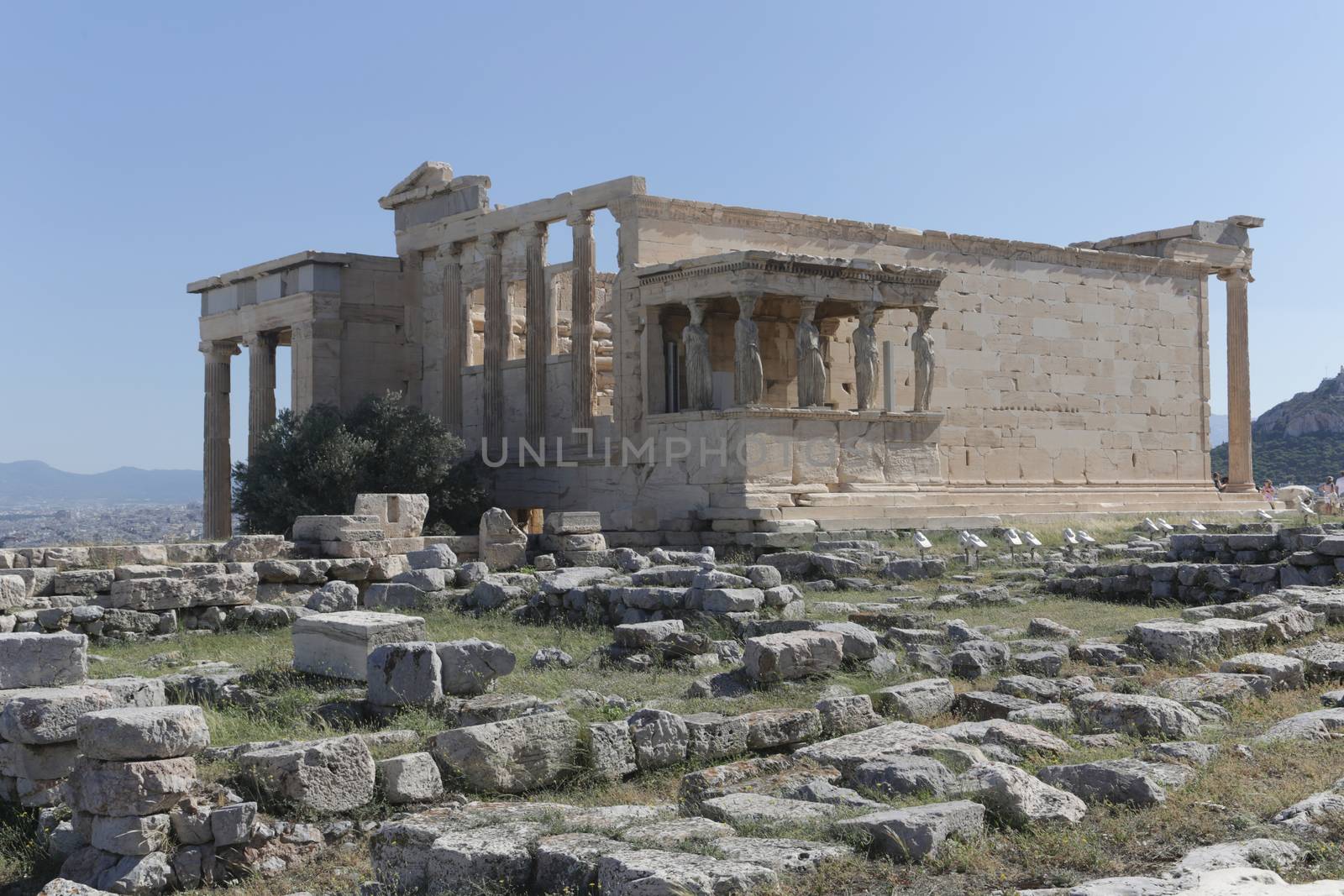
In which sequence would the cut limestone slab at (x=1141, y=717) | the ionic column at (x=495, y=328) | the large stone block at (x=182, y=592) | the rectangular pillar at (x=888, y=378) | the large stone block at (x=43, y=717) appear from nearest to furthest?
the large stone block at (x=43, y=717)
the cut limestone slab at (x=1141, y=717)
the large stone block at (x=182, y=592)
the rectangular pillar at (x=888, y=378)
the ionic column at (x=495, y=328)

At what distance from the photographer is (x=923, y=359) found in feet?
74.4

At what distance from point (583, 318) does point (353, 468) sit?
4.18 m

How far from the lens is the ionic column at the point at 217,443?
2695cm

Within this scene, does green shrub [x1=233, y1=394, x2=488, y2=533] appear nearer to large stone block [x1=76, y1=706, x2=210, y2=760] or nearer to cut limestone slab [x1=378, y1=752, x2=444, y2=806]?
cut limestone slab [x1=378, y1=752, x2=444, y2=806]

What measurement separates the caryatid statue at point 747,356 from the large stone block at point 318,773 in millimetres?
13961

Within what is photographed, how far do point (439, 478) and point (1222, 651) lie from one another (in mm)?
13873

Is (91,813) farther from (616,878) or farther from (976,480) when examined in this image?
(976,480)

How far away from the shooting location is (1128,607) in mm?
13797

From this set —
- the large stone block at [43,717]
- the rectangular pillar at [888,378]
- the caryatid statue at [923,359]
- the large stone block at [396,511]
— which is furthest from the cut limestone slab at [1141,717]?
the rectangular pillar at [888,378]

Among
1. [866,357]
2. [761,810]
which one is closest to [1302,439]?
[866,357]

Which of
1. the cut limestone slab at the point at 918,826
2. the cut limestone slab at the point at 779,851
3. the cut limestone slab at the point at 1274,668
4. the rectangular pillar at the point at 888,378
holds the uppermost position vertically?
the rectangular pillar at the point at 888,378

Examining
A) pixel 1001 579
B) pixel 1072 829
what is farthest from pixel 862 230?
pixel 1072 829

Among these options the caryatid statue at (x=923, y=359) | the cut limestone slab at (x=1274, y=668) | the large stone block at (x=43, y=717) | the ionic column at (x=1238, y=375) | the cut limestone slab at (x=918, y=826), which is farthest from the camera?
the ionic column at (x=1238, y=375)

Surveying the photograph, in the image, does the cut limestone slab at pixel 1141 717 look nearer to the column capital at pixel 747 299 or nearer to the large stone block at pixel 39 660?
the large stone block at pixel 39 660
